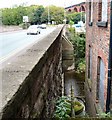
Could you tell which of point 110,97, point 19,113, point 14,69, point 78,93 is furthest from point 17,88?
point 78,93

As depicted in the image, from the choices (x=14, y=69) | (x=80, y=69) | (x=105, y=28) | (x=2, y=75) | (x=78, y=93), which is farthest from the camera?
(x=80, y=69)

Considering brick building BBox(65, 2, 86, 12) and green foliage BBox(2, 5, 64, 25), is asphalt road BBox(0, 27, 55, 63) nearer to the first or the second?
brick building BBox(65, 2, 86, 12)

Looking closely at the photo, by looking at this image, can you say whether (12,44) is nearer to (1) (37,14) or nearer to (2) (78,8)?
(1) (37,14)

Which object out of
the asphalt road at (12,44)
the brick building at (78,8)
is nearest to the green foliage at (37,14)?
the brick building at (78,8)

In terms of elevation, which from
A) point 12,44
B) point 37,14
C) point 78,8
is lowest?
point 12,44

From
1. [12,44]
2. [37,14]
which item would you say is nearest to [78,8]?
[37,14]

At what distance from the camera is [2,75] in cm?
227

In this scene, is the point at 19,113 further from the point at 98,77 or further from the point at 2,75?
the point at 98,77

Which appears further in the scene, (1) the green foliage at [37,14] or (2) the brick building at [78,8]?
(1) the green foliage at [37,14]

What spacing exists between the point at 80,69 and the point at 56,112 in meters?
23.4

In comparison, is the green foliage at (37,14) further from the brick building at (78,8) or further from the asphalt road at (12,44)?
the asphalt road at (12,44)

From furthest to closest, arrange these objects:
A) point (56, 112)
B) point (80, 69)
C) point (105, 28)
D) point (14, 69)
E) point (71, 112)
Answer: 1. point (80, 69)
2. point (105, 28)
3. point (71, 112)
4. point (56, 112)
5. point (14, 69)

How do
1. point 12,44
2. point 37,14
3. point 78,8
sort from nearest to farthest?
point 12,44 < point 37,14 < point 78,8

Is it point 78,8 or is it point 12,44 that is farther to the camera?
point 78,8
